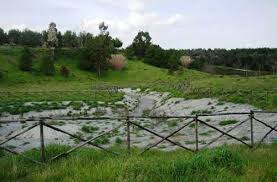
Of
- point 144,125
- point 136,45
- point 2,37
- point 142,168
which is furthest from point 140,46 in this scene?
point 142,168

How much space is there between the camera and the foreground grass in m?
12.4

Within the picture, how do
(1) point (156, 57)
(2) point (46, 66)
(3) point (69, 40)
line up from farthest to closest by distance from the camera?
(3) point (69, 40) → (1) point (156, 57) → (2) point (46, 66)

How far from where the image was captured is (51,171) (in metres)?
13.4

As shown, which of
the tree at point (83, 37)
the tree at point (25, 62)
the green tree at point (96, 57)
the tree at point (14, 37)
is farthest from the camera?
the tree at point (83, 37)

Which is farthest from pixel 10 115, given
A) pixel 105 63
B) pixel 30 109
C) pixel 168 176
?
pixel 105 63

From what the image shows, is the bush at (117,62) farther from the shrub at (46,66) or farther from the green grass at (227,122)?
the green grass at (227,122)

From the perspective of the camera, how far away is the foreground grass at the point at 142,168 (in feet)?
40.8

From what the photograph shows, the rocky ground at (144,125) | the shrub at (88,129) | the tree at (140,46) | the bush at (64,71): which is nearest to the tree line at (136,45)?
the tree at (140,46)

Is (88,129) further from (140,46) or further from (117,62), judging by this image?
(140,46)

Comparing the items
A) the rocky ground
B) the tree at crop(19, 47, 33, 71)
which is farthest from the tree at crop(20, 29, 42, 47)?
the rocky ground

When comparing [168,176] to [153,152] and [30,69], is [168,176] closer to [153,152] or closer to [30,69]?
[153,152]

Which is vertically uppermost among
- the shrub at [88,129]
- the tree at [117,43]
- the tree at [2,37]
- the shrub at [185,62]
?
the tree at [2,37]

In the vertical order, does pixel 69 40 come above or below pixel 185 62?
above

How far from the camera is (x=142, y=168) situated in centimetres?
1291
